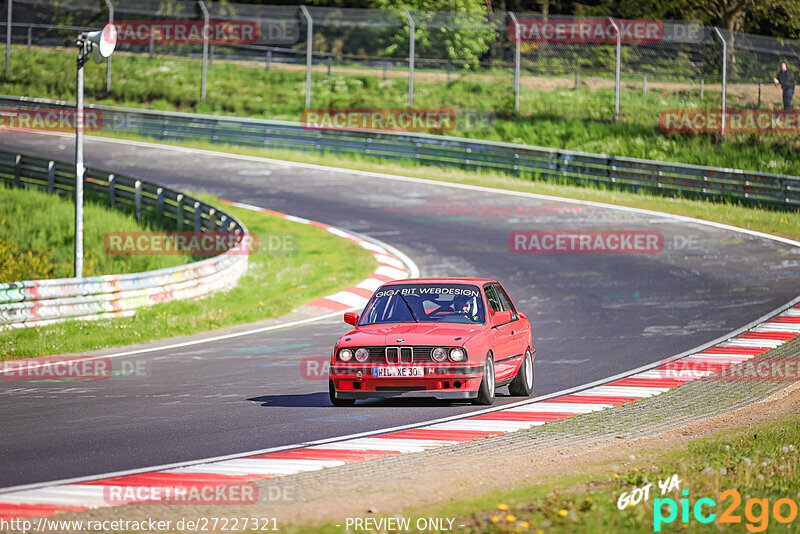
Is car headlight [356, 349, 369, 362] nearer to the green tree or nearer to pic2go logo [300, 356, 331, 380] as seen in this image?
pic2go logo [300, 356, 331, 380]

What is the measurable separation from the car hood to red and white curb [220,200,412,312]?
5071mm

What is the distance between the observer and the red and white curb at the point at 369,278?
1947cm

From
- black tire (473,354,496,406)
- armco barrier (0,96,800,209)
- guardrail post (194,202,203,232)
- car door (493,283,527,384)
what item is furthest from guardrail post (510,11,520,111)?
black tire (473,354,496,406)

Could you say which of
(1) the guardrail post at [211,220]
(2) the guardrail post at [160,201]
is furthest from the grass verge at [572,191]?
(1) the guardrail post at [211,220]

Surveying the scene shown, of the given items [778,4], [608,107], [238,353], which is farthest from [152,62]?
[238,353]

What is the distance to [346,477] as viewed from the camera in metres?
7.88

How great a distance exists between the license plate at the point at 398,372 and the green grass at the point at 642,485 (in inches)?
103

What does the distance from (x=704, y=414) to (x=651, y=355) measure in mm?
3871

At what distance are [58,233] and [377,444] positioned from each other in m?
20.3

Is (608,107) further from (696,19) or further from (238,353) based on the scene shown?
(238,353)

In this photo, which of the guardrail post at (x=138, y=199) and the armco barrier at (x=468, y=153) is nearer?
the guardrail post at (x=138, y=199)

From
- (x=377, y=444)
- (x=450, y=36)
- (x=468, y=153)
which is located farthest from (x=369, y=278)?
(x=450, y=36)

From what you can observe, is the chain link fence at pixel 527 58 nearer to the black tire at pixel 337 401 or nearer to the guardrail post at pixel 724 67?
the guardrail post at pixel 724 67

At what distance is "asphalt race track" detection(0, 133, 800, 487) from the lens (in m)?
9.62
